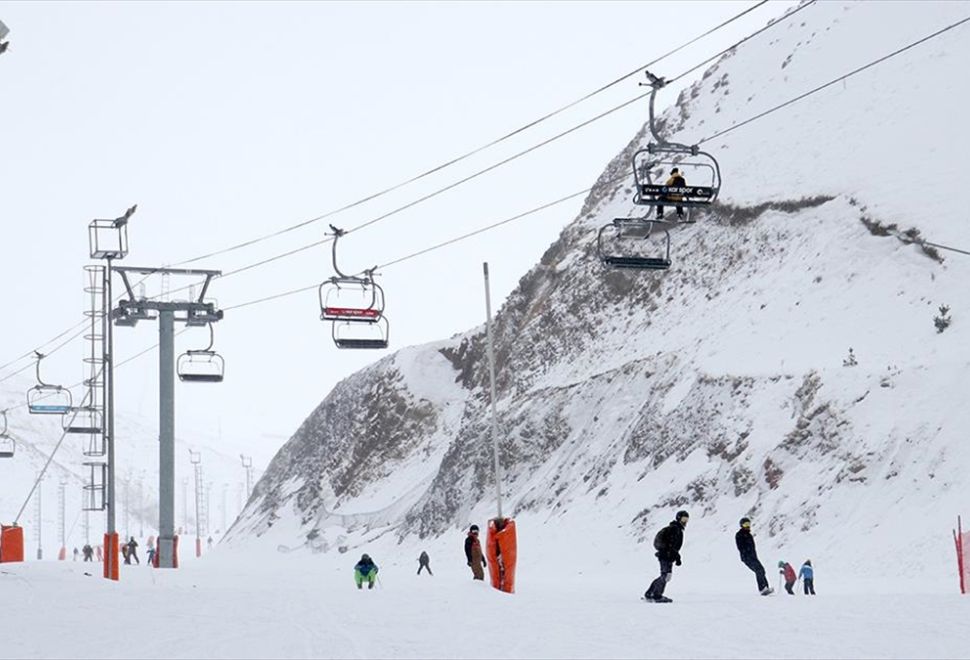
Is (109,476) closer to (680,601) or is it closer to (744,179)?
(680,601)

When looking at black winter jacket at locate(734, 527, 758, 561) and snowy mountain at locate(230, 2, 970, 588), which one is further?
snowy mountain at locate(230, 2, 970, 588)

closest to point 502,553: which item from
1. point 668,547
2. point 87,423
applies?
point 668,547

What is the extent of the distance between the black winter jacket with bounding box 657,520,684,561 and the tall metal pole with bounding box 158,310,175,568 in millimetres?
17985

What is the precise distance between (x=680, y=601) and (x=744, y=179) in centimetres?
4302

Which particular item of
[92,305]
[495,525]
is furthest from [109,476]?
[495,525]

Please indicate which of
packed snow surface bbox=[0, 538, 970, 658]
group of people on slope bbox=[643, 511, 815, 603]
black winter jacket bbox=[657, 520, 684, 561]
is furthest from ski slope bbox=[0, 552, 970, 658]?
black winter jacket bbox=[657, 520, 684, 561]

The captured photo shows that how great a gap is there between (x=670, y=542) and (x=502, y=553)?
5254 mm

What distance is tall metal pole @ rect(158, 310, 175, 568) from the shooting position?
3547cm

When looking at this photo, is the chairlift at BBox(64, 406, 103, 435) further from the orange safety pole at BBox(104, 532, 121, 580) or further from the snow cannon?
the snow cannon

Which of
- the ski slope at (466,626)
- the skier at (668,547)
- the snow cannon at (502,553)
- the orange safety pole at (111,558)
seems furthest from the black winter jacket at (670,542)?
the orange safety pole at (111,558)

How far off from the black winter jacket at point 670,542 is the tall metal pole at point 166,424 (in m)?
18.0

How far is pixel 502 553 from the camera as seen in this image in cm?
2509

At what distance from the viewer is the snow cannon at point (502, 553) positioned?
82.0 ft

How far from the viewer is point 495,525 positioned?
82.8ft
